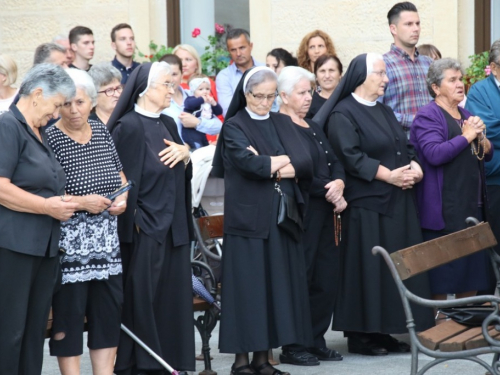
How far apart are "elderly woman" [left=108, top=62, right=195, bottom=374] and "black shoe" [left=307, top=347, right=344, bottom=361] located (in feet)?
3.90

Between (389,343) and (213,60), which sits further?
(213,60)

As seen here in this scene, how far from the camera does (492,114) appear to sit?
8.45m

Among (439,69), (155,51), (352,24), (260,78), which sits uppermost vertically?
(352,24)

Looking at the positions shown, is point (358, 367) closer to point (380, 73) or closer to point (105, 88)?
point (380, 73)

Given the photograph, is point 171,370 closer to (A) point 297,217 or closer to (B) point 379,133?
(A) point 297,217

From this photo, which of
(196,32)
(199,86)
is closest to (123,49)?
(199,86)

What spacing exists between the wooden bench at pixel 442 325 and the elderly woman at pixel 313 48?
4.24 meters

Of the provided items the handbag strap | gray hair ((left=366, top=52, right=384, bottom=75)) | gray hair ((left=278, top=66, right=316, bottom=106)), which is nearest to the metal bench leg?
the handbag strap

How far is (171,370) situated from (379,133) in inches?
94.2

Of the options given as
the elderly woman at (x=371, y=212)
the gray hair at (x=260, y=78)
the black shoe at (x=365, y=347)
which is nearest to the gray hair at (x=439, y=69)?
the elderly woman at (x=371, y=212)

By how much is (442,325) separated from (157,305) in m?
1.76

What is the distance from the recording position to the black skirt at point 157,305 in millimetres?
6496

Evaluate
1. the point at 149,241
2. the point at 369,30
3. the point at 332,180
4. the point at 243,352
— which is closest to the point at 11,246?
the point at 149,241

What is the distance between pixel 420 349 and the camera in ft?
19.1
